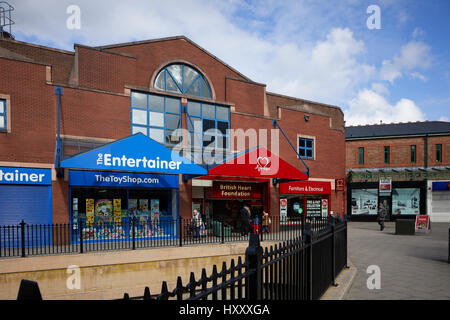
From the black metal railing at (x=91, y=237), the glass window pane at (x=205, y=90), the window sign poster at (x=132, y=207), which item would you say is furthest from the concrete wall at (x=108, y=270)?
the glass window pane at (x=205, y=90)

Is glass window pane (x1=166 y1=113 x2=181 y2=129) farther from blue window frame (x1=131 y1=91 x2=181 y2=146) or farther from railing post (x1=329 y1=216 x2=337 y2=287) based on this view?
railing post (x1=329 y1=216 x2=337 y2=287)

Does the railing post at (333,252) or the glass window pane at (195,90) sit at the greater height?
the glass window pane at (195,90)

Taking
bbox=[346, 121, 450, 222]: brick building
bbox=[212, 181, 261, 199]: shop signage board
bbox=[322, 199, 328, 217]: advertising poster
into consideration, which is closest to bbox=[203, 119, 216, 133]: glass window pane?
bbox=[212, 181, 261, 199]: shop signage board

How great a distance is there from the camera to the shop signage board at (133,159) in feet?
40.4

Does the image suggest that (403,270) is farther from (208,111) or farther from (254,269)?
(208,111)

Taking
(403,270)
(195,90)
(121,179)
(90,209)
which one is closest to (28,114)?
(121,179)

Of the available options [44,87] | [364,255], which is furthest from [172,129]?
[364,255]

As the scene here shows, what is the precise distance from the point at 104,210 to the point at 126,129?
3.94m

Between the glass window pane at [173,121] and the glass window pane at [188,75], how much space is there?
1.93 meters

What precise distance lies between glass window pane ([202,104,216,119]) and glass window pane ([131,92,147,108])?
3.33m

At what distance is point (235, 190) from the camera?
18984 millimetres

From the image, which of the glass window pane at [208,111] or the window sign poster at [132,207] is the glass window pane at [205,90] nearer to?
the glass window pane at [208,111]
